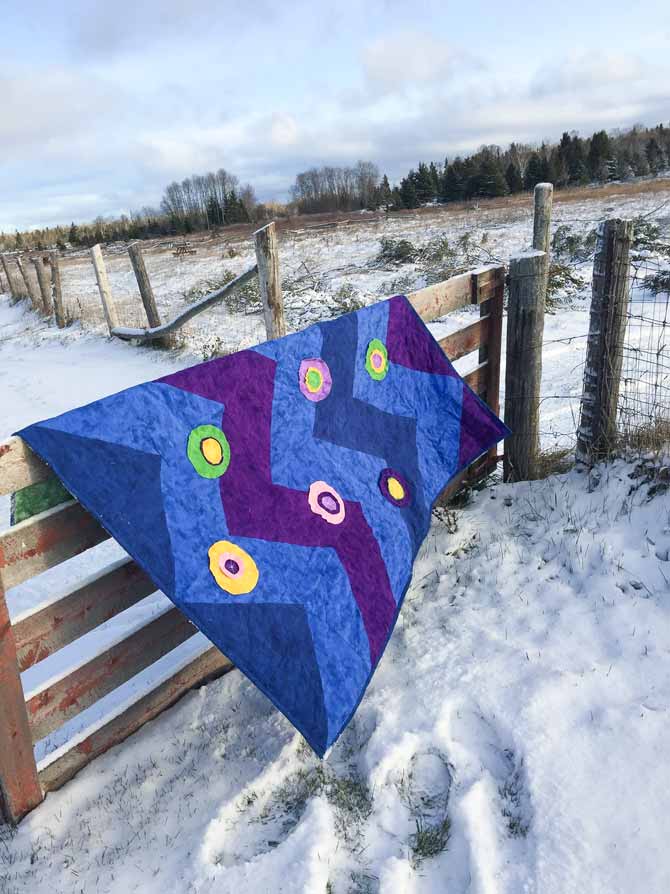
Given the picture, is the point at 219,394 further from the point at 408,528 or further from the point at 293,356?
the point at 408,528

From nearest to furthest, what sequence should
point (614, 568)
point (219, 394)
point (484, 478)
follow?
point (219, 394) → point (614, 568) → point (484, 478)

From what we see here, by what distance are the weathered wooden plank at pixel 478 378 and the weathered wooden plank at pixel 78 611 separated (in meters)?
2.41

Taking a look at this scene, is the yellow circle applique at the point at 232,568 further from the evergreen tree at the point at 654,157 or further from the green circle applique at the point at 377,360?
the evergreen tree at the point at 654,157

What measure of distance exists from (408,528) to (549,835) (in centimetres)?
129

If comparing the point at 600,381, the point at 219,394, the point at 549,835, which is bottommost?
the point at 549,835

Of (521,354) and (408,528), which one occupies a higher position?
(521,354)

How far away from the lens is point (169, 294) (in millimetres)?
15586

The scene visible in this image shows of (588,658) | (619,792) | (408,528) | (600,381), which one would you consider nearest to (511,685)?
(588,658)

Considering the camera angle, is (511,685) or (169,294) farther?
(169,294)

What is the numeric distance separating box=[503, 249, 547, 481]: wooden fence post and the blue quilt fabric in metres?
1.08

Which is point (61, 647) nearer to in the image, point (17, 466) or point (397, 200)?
point (17, 466)

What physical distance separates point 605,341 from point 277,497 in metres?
2.12

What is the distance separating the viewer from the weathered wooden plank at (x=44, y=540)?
6.52ft

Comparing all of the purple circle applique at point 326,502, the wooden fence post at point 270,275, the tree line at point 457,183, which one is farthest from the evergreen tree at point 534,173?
the purple circle applique at point 326,502
